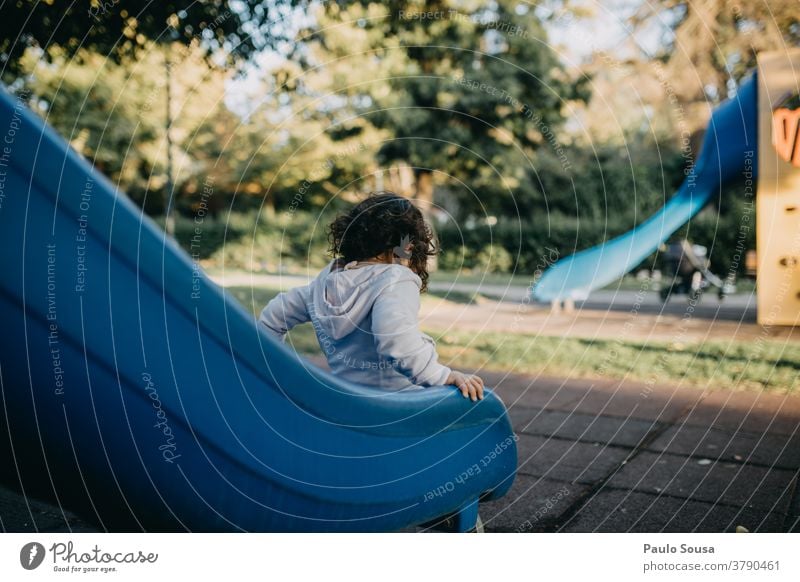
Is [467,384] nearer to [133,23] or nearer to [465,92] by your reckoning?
[133,23]

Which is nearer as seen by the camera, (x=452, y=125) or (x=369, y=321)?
(x=369, y=321)

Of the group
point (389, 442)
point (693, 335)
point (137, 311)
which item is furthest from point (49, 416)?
point (693, 335)

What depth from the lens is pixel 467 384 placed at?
1.75 metres

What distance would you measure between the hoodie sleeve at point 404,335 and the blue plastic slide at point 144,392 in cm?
7

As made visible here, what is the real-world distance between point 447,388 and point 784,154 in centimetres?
372

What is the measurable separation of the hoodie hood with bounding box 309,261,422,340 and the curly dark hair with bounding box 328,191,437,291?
0.11m

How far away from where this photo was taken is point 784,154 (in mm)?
4504

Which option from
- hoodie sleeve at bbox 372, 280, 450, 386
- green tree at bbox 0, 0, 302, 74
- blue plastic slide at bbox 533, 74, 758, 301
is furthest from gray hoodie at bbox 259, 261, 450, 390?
blue plastic slide at bbox 533, 74, 758, 301

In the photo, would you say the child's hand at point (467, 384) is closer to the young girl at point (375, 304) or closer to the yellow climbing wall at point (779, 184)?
the young girl at point (375, 304)

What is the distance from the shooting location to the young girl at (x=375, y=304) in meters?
1.67

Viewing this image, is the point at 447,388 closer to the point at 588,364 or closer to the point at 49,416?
the point at 49,416
